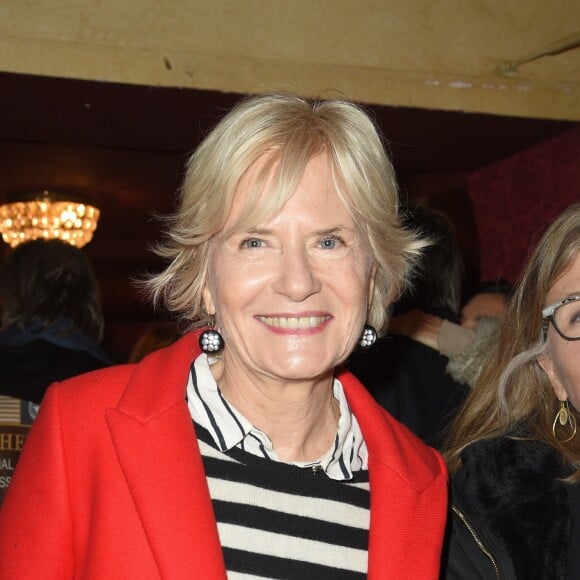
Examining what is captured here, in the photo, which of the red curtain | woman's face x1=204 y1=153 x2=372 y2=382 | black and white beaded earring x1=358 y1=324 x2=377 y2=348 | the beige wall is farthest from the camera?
the red curtain

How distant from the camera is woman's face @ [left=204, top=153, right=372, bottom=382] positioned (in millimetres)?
1761

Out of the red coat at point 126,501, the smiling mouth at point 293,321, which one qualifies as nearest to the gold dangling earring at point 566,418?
the red coat at point 126,501

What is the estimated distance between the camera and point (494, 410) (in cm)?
220

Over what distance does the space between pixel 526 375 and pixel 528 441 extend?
0.51 feet

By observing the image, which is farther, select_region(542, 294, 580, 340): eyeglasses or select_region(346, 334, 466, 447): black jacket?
select_region(346, 334, 466, 447): black jacket

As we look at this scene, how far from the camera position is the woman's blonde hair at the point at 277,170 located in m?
1.78

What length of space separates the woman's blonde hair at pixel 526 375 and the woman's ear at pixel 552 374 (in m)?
0.01

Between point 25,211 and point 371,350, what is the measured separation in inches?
132

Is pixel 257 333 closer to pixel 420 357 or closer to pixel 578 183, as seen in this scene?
pixel 420 357

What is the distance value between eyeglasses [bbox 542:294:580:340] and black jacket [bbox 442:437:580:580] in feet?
0.85

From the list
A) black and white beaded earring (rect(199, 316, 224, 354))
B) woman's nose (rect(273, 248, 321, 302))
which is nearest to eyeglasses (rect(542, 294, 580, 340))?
woman's nose (rect(273, 248, 321, 302))

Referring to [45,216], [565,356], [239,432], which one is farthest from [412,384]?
[45,216]

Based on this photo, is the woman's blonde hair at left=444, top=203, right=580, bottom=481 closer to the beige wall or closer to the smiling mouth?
the smiling mouth

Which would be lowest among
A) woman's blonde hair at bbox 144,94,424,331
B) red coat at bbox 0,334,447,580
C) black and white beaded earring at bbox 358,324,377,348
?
red coat at bbox 0,334,447,580
